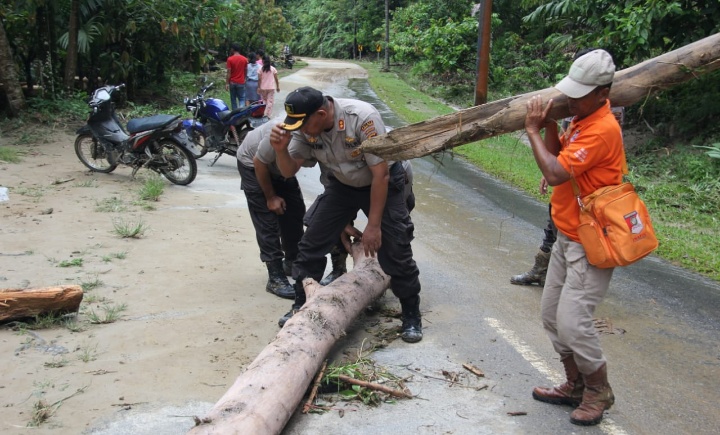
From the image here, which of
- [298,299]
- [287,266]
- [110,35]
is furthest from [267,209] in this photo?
[110,35]

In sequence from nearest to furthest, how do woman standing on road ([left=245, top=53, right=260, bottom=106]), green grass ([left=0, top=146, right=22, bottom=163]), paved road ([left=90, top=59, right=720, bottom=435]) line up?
paved road ([left=90, top=59, right=720, bottom=435]) < green grass ([left=0, top=146, right=22, bottom=163]) < woman standing on road ([left=245, top=53, right=260, bottom=106])

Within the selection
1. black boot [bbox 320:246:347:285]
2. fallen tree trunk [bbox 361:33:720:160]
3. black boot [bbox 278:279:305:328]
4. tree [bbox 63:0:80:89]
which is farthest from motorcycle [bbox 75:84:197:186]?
fallen tree trunk [bbox 361:33:720:160]

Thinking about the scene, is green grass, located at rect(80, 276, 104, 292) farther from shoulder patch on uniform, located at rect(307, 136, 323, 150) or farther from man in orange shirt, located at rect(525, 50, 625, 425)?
man in orange shirt, located at rect(525, 50, 625, 425)

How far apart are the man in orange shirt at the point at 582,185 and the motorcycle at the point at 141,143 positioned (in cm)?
694

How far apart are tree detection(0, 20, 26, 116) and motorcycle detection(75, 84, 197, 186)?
11.6ft

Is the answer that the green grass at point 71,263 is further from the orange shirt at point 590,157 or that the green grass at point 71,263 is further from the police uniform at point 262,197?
the orange shirt at point 590,157

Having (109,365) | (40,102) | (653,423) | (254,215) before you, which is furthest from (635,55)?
(40,102)

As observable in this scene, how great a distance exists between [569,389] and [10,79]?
490 inches

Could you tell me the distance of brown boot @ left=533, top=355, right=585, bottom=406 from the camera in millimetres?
3656

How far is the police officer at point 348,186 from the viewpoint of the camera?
411 cm

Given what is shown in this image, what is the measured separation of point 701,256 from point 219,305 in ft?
15.9

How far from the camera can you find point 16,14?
44.5 ft

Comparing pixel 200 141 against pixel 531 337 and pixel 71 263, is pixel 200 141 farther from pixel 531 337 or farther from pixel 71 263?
pixel 531 337

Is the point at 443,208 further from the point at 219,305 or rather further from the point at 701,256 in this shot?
the point at 219,305
